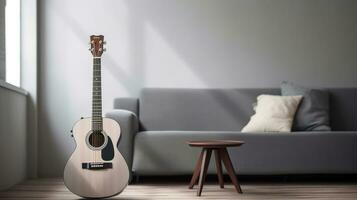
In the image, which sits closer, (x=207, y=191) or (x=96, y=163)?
(x=96, y=163)

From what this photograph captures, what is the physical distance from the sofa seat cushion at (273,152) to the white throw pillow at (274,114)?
0.24 meters

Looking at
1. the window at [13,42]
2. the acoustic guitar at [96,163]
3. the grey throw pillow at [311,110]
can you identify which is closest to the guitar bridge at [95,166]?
the acoustic guitar at [96,163]

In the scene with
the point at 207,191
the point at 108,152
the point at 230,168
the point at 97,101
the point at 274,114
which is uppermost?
the point at 97,101

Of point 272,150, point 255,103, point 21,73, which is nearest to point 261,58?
point 255,103

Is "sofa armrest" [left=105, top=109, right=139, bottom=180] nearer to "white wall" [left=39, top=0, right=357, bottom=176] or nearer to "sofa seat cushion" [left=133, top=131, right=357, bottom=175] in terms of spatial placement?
"sofa seat cushion" [left=133, top=131, right=357, bottom=175]

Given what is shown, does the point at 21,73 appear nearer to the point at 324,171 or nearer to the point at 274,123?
the point at 274,123

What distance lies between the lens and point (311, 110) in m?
4.07

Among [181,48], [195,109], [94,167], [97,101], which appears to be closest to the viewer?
[94,167]

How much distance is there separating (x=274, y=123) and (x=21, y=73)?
80.1 inches

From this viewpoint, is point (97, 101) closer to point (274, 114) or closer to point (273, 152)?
point (273, 152)

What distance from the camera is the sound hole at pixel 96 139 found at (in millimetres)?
3049

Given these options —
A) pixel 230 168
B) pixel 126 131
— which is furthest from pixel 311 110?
pixel 126 131

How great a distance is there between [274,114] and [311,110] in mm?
353

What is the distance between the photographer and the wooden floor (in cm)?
310
